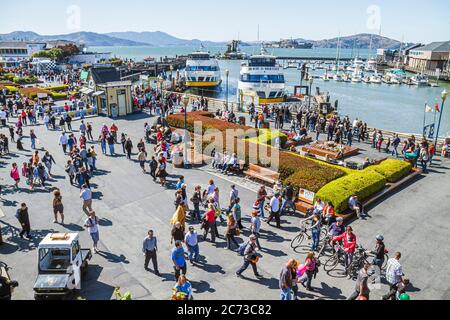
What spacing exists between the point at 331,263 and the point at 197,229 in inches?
196

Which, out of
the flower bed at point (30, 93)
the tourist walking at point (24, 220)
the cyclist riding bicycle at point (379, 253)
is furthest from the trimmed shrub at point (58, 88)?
the cyclist riding bicycle at point (379, 253)

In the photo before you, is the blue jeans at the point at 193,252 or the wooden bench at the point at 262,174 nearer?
the blue jeans at the point at 193,252

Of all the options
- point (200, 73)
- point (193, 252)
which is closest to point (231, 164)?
point (193, 252)

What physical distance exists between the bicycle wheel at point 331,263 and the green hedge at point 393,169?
7881 mm

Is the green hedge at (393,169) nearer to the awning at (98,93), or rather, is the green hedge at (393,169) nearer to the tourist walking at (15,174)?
the tourist walking at (15,174)

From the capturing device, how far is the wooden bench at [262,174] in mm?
18375

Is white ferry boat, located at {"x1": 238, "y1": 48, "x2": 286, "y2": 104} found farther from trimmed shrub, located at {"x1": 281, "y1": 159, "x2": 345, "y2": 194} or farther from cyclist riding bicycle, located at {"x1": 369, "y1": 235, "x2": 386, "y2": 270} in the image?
cyclist riding bicycle, located at {"x1": 369, "y1": 235, "x2": 386, "y2": 270}

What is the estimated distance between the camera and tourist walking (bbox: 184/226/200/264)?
1143cm

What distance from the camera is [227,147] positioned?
70.9 ft

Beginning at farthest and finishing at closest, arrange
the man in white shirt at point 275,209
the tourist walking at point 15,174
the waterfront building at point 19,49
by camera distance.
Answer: the waterfront building at point 19,49, the tourist walking at point 15,174, the man in white shirt at point 275,209

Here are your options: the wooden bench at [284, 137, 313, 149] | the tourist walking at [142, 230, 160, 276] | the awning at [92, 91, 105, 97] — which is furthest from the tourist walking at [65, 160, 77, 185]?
the awning at [92, 91, 105, 97]

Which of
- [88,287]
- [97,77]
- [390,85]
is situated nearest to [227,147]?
[88,287]

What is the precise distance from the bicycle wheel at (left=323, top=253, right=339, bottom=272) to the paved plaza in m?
0.20
